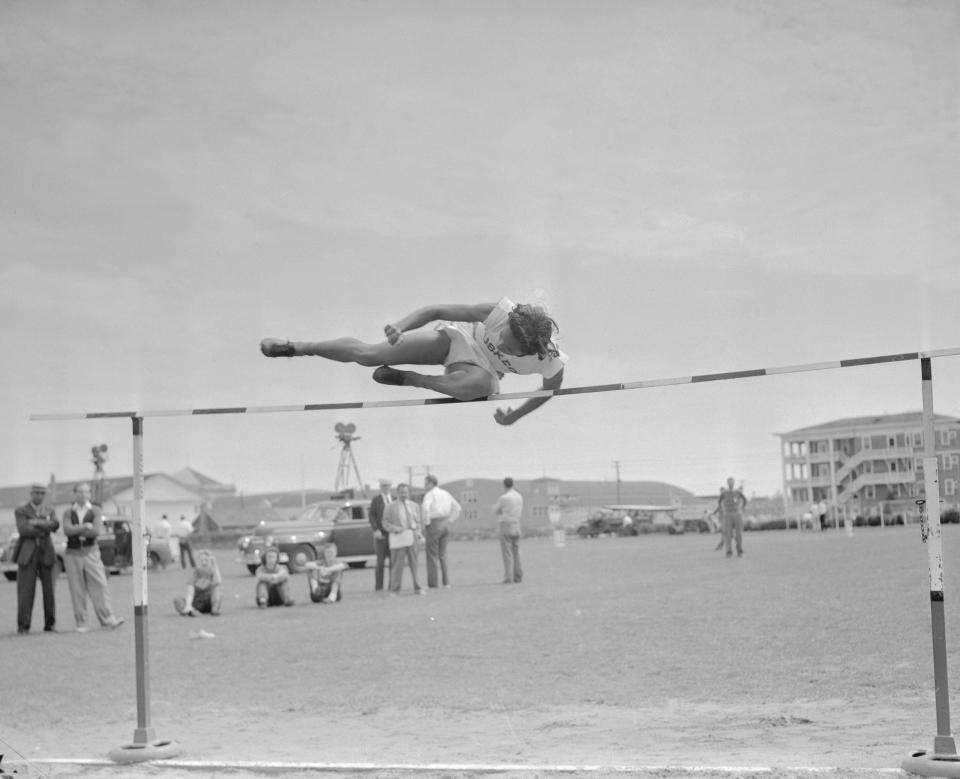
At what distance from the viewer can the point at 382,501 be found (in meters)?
18.4

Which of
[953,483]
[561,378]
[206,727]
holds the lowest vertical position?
[206,727]

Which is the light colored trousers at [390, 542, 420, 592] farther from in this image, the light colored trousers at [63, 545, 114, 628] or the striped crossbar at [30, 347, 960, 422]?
the striped crossbar at [30, 347, 960, 422]

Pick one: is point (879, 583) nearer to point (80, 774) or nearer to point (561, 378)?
point (561, 378)

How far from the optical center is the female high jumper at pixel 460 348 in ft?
21.8

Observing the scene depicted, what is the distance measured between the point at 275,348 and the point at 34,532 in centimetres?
940

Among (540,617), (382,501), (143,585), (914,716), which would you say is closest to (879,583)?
(540,617)

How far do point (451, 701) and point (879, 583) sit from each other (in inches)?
378

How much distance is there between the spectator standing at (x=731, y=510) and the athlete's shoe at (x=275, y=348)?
1920 centimetres

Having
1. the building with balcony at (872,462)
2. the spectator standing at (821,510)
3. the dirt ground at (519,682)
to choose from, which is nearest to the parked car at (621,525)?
the building with balcony at (872,462)

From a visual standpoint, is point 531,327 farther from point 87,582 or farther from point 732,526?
point 732,526

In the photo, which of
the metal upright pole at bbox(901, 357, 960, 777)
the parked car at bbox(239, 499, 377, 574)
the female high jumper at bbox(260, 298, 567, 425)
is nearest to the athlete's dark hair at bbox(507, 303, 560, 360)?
the female high jumper at bbox(260, 298, 567, 425)

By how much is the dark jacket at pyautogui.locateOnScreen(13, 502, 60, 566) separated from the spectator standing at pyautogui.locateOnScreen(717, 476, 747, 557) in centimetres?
1467

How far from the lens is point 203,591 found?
16.3 m

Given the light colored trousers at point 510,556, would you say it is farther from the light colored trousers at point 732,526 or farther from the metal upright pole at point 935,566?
the metal upright pole at point 935,566
